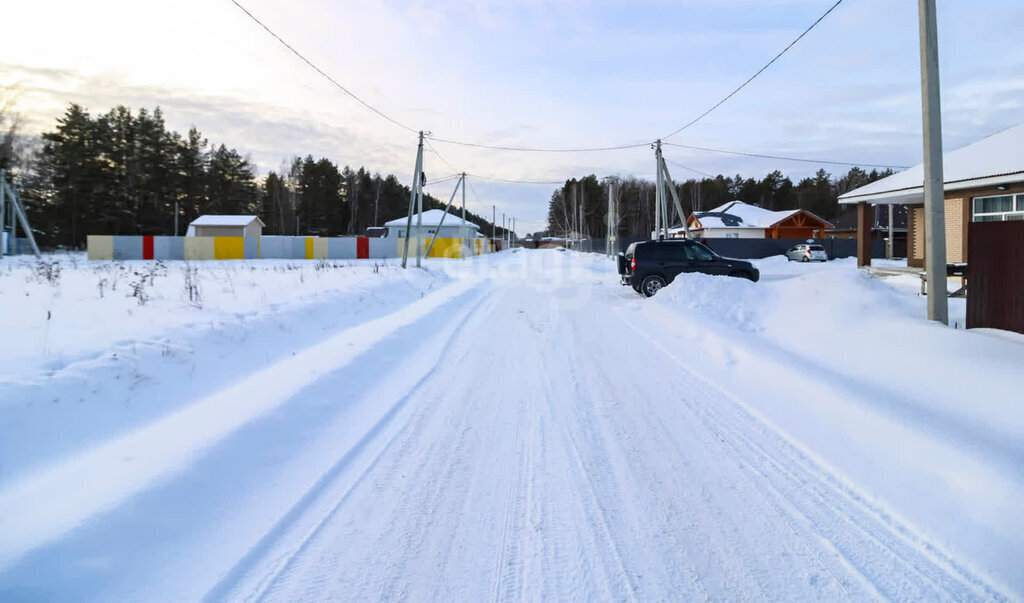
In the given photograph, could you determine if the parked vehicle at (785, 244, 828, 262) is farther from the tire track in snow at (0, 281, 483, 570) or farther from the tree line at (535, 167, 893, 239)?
the tree line at (535, 167, 893, 239)

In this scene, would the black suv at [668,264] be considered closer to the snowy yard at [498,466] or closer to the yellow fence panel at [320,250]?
the snowy yard at [498,466]

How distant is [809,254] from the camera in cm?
4316

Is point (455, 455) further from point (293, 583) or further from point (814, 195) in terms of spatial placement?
point (814, 195)

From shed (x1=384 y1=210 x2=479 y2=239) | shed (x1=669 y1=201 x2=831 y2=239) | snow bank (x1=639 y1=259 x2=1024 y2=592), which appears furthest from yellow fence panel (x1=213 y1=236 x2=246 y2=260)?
shed (x1=669 y1=201 x2=831 y2=239)

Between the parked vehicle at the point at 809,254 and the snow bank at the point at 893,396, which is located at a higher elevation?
the parked vehicle at the point at 809,254

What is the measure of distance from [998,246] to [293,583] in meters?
10.3

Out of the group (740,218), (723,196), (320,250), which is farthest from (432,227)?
(723,196)

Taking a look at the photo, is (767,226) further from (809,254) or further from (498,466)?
(498,466)

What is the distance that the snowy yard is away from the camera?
309cm

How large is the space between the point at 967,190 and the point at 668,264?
1194cm

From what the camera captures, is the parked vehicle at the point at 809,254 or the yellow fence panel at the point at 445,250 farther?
the yellow fence panel at the point at 445,250

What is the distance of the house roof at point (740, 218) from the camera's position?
6200cm

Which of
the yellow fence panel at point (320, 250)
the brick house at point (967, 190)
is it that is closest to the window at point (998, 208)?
the brick house at point (967, 190)

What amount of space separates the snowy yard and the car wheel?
351 inches
